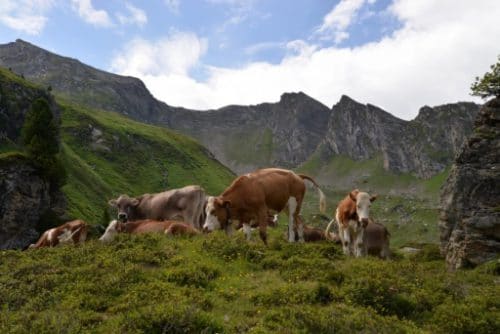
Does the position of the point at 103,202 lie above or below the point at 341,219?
below

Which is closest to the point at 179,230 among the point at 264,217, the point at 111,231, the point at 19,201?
the point at 111,231

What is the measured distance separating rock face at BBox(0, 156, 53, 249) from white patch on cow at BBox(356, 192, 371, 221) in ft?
167

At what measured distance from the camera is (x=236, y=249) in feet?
51.1

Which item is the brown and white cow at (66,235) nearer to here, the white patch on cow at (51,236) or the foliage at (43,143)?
the white patch on cow at (51,236)

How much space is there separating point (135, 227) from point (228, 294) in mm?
11490

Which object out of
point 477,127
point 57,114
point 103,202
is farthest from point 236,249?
point 57,114

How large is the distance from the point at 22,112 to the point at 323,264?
323 feet

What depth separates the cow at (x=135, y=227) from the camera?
20.3 m

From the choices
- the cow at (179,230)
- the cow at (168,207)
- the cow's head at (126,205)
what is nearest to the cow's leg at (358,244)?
the cow at (179,230)

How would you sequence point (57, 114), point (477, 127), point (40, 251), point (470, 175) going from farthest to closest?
point (57, 114)
point (477, 127)
point (470, 175)
point (40, 251)

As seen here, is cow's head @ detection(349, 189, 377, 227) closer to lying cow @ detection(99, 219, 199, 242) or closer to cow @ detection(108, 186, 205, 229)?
lying cow @ detection(99, 219, 199, 242)

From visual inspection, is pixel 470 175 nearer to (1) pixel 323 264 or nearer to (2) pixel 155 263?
(1) pixel 323 264

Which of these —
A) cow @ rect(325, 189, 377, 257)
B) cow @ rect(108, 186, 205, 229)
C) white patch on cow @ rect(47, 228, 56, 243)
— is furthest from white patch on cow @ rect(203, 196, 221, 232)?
cow @ rect(108, 186, 205, 229)

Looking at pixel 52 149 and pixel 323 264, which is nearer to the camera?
pixel 323 264
